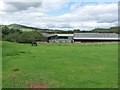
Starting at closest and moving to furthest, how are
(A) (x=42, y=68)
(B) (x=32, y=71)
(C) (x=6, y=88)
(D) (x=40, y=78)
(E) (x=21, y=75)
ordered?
(C) (x=6, y=88) → (D) (x=40, y=78) → (E) (x=21, y=75) → (B) (x=32, y=71) → (A) (x=42, y=68)

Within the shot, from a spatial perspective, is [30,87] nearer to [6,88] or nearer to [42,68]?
[6,88]

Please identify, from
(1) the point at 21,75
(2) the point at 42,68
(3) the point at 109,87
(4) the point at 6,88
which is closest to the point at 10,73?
(1) the point at 21,75

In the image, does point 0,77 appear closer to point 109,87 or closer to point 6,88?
point 6,88

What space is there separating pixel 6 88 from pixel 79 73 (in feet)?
17.5

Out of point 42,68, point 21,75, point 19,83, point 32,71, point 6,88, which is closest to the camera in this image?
point 6,88

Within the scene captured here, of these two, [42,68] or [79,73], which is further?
[42,68]

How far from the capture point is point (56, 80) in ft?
45.5

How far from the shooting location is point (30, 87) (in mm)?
12359

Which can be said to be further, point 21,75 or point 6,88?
point 21,75

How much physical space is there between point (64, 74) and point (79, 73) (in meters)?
1.00

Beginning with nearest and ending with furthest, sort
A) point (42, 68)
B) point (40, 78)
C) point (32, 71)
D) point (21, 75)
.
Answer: point (40, 78) < point (21, 75) < point (32, 71) < point (42, 68)

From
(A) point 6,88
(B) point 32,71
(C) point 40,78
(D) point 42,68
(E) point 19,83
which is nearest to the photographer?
(A) point 6,88

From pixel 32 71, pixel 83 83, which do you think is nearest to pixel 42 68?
pixel 32 71

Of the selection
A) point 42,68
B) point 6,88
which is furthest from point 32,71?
point 6,88
